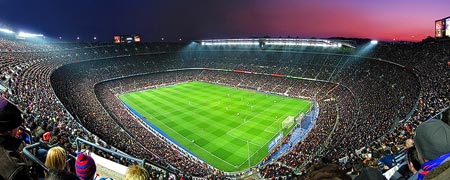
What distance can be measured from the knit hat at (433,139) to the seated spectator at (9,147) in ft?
11.5

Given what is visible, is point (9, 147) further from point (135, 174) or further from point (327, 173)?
point (327, 173)

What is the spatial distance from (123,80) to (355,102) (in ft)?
177

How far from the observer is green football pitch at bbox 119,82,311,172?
2767 centimetres

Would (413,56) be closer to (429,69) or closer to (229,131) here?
(429,69)

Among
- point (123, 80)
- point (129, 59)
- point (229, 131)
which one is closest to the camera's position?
point (229, 131)

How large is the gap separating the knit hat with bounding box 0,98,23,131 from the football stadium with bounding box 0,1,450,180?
1 cm

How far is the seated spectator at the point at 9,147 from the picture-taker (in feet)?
7.89

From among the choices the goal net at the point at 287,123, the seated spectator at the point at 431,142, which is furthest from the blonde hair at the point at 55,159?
the goal net at the point at 287,123

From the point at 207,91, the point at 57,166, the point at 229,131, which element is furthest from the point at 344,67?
the point at 57,166

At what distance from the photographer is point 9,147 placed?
2654 millimetres

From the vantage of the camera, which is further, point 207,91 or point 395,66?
point 207,91

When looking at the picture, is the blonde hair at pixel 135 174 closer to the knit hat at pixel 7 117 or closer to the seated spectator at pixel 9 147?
the seated spectator at pixel 9 147

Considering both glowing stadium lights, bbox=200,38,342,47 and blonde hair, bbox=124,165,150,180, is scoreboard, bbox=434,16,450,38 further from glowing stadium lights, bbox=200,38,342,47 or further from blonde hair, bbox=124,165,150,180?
blonde hair, bbox=124,165,150,180

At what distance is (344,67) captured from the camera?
54.2 meters
